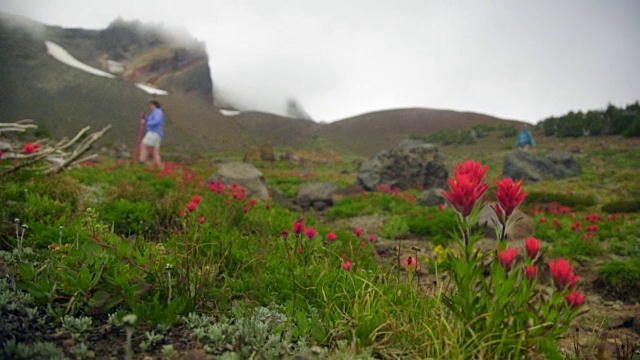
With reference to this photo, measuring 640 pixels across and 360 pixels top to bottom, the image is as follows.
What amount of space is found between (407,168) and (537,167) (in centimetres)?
805

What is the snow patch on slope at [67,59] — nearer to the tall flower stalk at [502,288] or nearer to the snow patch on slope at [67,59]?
the snow patch on slope at [67,59]

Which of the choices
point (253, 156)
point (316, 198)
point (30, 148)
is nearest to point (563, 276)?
point (30, 148)

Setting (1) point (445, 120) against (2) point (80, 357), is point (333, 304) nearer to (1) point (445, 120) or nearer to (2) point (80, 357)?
(2) point (80, 357)

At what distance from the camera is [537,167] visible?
1945 centimetres

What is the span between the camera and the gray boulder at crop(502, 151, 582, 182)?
61.8ft

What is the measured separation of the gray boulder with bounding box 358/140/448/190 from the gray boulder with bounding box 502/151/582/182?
4.69m

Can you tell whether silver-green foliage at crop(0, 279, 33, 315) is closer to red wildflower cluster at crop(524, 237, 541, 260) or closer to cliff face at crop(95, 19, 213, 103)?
red wildflower cluster at crop(524, 237, 541, 260)

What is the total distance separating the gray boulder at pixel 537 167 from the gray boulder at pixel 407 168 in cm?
469

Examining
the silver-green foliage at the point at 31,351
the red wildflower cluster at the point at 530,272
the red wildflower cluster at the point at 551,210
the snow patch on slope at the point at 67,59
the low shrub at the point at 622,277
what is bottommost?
the low shrub at the point at 622,277

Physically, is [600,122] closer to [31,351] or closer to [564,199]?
[564,199]

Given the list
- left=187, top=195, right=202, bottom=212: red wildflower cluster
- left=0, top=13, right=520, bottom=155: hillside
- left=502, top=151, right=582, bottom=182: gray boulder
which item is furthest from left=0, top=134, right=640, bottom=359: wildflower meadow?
left=0, top=13, right=520, bottom=155: hillside

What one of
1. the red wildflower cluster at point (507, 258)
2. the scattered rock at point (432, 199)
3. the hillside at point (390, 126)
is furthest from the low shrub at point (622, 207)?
the hillside at point (390, 126)

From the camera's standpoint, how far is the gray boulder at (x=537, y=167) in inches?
741

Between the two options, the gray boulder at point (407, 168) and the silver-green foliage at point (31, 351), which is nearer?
the silver-green foliage at point (31, 351)
